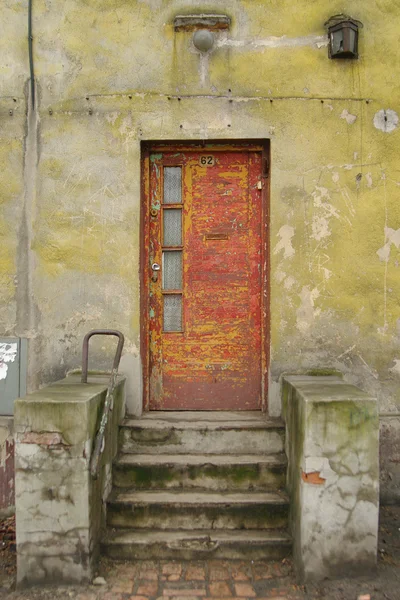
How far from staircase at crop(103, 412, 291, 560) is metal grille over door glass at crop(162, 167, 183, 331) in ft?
2.79

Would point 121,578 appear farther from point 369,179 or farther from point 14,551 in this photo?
point 369,179

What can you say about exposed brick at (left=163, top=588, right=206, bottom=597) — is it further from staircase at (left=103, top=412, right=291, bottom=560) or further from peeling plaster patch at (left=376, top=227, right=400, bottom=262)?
peeling plaster patch at (left=376, top=227, right=400, bottom=262)

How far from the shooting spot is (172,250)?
4273mm

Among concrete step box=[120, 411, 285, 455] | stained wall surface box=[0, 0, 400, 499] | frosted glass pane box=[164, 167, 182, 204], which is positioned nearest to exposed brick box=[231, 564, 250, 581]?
concrete step box=[120, 411, 285, 455]

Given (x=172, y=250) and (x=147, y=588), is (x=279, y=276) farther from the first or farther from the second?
(x=147, y=588)

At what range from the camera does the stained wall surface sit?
4.09m

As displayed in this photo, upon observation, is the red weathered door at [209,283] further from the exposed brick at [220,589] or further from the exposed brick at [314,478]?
the exposed brick at [220,589]

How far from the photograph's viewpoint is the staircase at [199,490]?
10.7 feet

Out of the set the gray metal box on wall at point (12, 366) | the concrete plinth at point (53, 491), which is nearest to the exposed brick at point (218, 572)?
the concrete plinth at point (53, 491)

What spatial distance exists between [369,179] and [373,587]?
9.64 feet

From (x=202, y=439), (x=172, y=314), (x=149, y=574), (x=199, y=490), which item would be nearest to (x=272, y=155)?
(x=172, y=314)

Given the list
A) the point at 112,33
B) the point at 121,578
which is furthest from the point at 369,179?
the point at 121,578

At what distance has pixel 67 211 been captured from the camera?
13.5 ft

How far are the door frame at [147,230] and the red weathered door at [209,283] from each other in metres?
0.03
